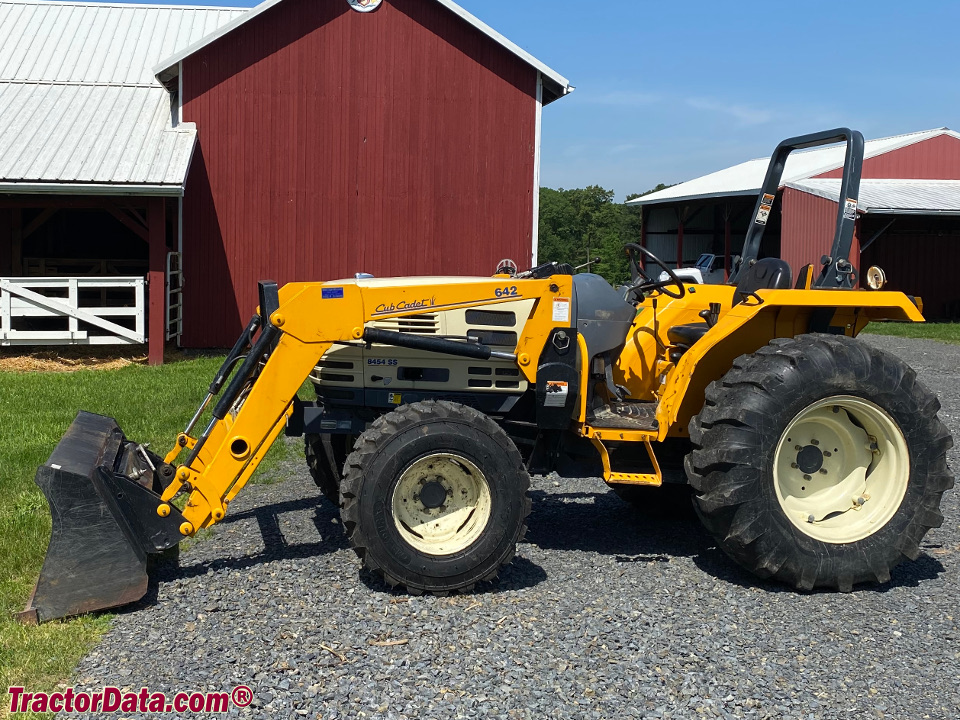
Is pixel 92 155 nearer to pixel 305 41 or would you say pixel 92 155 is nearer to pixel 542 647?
pixel 305 41

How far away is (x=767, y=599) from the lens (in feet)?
16.5

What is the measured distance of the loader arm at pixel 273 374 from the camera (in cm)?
489

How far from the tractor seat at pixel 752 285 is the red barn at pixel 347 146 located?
1129 cm

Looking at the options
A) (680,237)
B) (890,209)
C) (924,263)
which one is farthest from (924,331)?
(680,237)

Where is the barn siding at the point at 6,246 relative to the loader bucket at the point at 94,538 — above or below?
above

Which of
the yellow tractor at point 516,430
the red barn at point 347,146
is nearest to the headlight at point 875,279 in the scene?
the yellow tractor at point 516,430

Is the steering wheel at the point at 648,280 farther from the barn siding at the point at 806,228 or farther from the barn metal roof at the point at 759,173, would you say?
the barn metal roof at the point at 759,173

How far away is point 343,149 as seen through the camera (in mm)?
16766

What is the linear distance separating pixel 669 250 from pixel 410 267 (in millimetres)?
22644

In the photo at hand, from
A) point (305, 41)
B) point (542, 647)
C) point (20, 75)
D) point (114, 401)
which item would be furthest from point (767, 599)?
point (20, 75)

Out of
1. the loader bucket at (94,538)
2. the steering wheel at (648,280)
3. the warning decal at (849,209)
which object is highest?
the warning decal at (849,209)

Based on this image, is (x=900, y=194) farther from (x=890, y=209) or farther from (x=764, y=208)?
(x=764, y=208)

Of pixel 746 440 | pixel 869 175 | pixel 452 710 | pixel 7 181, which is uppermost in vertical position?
pixel 869 175

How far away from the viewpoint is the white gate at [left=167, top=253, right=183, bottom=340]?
16.4 meters
